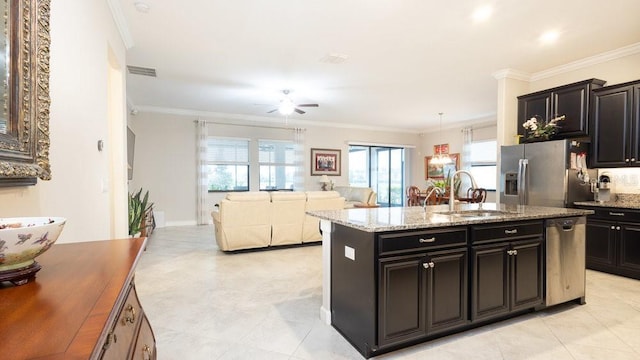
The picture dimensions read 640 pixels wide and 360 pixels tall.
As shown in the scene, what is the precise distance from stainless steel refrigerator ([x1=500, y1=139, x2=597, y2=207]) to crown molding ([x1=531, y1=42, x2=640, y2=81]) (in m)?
1.08

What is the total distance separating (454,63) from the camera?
4.32m

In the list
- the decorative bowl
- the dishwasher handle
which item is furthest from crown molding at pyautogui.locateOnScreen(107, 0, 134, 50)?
the dishwasher handle

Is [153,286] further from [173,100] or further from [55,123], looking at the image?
[173,100]

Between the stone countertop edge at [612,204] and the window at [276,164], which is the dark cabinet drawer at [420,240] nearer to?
the stone countertop edge at [612,204]

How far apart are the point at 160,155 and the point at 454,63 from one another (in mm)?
6172

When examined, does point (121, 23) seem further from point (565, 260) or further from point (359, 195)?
point (359, 195)

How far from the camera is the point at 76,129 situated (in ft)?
6.12

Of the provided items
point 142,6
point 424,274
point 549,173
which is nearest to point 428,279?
point 424,274

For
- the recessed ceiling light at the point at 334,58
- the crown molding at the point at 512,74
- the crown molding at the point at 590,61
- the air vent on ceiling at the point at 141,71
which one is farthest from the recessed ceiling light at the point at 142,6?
the crown molding at the point at 590,61

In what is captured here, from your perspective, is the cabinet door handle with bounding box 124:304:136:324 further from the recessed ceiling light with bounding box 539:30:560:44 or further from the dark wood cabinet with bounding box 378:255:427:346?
the recessed ceiling light with bounding box 539:30:560:44

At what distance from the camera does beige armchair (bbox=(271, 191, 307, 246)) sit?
4.86 meters

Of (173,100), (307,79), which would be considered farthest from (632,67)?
(173,100)

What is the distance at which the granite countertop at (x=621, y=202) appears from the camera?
3589 mm

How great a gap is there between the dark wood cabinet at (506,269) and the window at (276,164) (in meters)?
6.39
